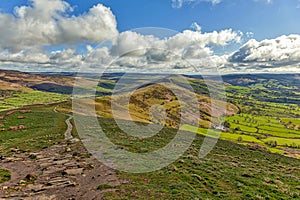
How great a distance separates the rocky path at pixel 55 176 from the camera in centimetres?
1939

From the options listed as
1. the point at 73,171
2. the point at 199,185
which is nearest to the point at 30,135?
the point at 73,171

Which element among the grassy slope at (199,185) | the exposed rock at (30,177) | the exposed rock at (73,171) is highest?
the exposed rock at (30,177)

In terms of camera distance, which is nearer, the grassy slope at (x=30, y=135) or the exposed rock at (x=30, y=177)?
the exposed rock at (x=30, y=177)

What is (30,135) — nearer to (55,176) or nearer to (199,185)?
(55,176)

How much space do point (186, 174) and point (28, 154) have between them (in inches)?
869

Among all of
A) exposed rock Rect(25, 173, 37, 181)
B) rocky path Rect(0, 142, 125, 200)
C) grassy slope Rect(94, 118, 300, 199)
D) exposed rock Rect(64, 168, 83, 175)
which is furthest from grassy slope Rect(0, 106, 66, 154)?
grassy slope Rect(94, 118, 300, 199)

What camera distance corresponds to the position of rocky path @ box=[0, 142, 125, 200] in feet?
63.6

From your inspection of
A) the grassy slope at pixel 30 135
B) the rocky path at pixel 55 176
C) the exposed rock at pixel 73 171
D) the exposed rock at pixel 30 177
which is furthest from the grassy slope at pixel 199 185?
the grassy slope at pixel 30 135

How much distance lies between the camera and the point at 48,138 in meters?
44.0

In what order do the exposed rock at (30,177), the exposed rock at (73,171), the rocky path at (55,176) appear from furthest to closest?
the exposed rock at (73,171) → the exposed rock at (30,177) → the rocky path at (55,176)

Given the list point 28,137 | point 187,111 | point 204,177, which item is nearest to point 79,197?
point 204,177

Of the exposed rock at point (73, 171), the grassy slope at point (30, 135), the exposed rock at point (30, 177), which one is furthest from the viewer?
the grassy slope at point (30, 135)

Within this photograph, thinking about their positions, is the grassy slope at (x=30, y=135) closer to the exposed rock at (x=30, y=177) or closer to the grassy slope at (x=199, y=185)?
the exposed rock at (x=30, y=177)

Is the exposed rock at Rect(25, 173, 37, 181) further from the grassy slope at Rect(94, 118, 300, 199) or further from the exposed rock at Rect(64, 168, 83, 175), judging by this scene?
the grassy slope at Rect(94, 118, 300, 199)
